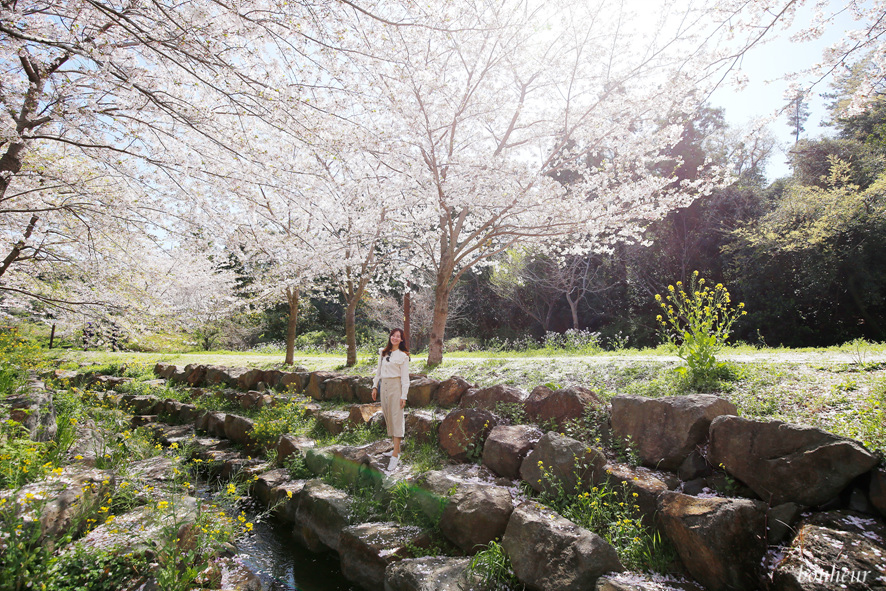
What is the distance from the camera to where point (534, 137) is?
8.69 metres

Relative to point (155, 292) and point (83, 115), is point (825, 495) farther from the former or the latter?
point (155, 292)

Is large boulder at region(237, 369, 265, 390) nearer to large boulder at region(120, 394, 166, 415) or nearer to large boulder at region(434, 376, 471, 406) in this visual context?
large boulder at region(120, 394, 166, 415)

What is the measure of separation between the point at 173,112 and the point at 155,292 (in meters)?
6.28

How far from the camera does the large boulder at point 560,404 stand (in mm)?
4512

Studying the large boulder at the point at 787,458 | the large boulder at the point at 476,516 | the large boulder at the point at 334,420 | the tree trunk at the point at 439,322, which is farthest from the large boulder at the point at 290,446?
the large boulder at the point at 787,458

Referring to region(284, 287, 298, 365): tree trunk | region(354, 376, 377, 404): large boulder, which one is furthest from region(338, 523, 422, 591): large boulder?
region(284, 287, 298, 365): tree trunk

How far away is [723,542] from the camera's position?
8.51 ft

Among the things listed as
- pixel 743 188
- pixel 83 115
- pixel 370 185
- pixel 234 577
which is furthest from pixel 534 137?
pixel 743 188

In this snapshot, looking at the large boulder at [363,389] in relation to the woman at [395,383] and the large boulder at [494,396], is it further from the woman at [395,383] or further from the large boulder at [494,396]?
the large boulder at [494,396]

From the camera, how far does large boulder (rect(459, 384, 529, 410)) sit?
5277mm

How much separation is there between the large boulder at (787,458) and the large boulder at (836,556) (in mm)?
213

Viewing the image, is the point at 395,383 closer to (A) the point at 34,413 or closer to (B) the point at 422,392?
(B) the point at 422,392

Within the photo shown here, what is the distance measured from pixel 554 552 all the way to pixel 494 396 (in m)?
2.55

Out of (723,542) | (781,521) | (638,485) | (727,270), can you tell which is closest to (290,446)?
(638,485)
